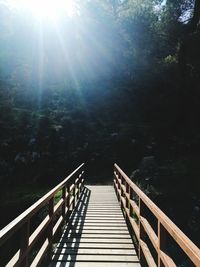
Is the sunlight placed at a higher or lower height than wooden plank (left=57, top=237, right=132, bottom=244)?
higher

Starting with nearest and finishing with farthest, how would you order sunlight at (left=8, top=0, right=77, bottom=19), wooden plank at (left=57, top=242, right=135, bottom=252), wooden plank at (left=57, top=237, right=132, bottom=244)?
wooden plank at (left=57, top=242, right=135, bottom=252) < wooden plank at (left=57, top=237, right=132, bottom=244) < sunlight at (left=8, top=0, right=77, bottom=19)

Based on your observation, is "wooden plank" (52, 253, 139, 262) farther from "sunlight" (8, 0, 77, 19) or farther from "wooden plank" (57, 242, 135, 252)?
"sunlight" (8, 0, 77, 19)

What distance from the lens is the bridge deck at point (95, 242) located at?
14.6 feet

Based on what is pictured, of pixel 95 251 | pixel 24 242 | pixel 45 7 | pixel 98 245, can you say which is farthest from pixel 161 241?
pixel 45 7

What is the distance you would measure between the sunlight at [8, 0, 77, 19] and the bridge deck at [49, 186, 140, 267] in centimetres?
3160

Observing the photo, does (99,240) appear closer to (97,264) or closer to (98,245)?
(98,245)

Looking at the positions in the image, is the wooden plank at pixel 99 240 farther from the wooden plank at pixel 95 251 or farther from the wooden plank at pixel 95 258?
the wooden plank at pixel 95 258

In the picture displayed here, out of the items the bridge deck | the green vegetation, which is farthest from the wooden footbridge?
the green vegetation

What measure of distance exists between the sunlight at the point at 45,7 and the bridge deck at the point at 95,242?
31.6 meters

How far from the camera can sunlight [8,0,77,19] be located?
34594 millimetres

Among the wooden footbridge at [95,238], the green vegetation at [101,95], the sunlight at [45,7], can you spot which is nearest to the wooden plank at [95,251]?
the wooden footbridge at [95,238]

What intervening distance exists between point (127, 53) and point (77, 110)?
24.8 feet

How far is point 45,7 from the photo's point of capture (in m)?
35.9

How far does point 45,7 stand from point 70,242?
3624 centimetres
